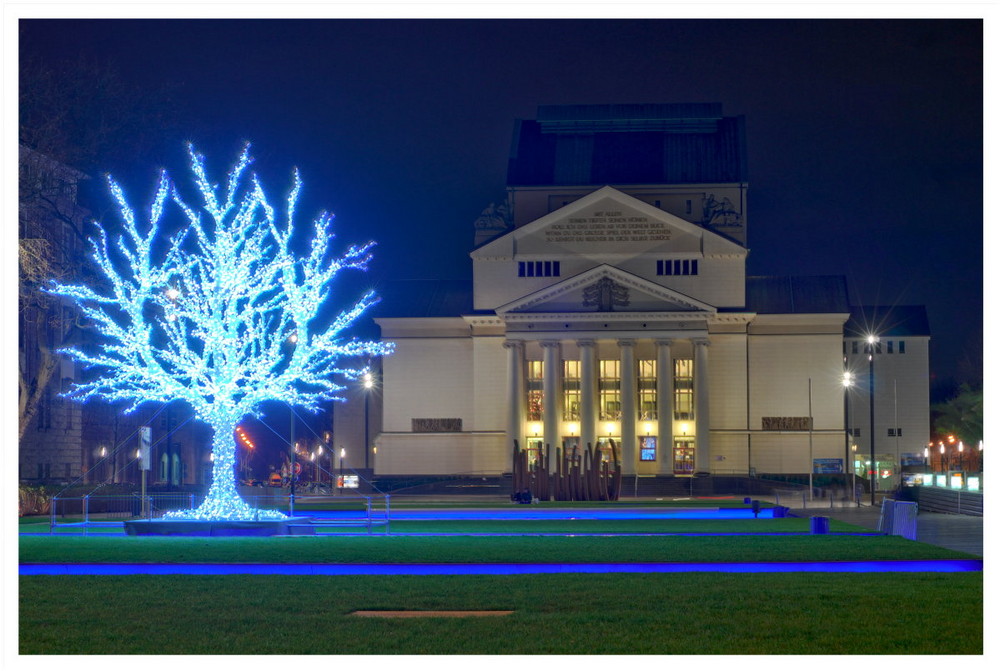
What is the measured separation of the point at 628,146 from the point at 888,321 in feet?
91.6

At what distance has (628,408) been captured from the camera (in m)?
102

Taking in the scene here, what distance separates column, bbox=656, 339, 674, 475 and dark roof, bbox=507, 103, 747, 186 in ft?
49.8

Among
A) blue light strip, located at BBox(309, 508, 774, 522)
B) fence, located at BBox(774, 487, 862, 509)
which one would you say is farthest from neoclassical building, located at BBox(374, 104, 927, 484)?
blue light strip, located at BBox(309, 508, 774, 522)

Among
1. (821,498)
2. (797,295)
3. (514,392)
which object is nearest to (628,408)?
(514,392)

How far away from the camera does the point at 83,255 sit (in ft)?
199

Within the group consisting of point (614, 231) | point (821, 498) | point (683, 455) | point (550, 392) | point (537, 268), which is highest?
point (614, 231)

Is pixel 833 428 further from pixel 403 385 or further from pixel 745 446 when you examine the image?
pixel 403 385

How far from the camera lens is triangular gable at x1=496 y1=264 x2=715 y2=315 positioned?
→ 99.3m

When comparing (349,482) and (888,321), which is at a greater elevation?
(888,321)

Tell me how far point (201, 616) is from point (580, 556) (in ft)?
36.5

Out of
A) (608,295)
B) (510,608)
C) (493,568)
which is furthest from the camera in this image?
(608,295)

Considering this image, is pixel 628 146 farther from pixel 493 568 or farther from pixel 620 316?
pixel 493 568

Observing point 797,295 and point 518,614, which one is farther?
point 797,295

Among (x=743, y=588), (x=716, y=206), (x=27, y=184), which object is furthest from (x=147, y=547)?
(x=716, y=206)
